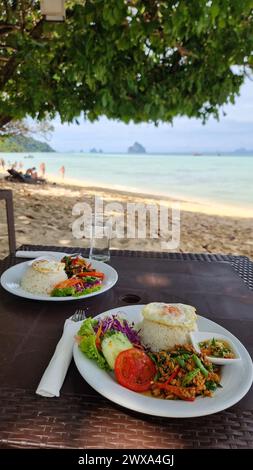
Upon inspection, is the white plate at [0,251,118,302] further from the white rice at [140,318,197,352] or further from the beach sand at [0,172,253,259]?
the beach sand at [0,172,253,259]

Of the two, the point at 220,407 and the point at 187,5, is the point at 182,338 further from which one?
the point at 187,5

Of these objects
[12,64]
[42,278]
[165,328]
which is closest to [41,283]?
[42,278]

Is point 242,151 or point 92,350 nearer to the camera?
point 92,350

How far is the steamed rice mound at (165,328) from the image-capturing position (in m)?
0.80

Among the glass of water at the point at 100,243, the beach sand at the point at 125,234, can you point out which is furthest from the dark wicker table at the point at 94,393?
the beach sand at the point at 125,234

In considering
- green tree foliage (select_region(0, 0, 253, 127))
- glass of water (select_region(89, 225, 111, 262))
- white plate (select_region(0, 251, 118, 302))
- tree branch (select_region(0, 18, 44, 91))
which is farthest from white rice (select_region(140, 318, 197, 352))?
tree branch (select_region(0, 18, 44, 91))

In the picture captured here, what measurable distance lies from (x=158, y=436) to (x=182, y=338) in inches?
10.0

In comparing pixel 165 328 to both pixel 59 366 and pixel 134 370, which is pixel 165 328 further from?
pixel 59 366

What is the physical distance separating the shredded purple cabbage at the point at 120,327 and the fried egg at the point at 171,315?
52 mm

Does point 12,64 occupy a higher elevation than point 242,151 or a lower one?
higher

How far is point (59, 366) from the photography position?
2.37 feet

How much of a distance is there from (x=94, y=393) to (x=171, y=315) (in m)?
0.25

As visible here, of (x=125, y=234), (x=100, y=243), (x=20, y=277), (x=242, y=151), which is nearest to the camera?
(x=20, y=277)

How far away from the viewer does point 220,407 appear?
61cm
